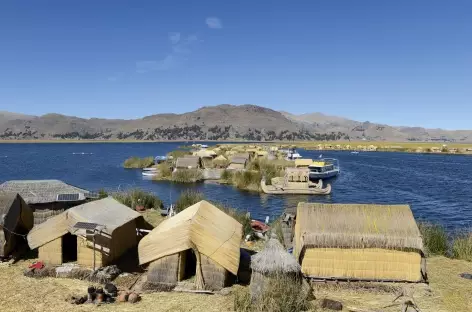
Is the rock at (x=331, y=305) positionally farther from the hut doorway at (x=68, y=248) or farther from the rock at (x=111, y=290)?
the hut doorway at (x=68, y=248)

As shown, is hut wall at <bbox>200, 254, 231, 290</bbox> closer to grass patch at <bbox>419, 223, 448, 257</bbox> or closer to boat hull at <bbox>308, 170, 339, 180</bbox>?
grass patch at <bbox>419, 223, 448, 257</bbox>

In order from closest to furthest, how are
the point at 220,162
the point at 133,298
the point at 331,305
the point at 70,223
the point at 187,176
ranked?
the point at 331,305 < the point at 133,298 < the point at 70,223 < the point at 187,176 < the point at 220,162

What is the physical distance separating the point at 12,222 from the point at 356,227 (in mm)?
13872

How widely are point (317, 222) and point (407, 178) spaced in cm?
5721

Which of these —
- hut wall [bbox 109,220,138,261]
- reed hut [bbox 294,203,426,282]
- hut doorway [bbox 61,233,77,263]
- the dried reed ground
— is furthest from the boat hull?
hut doorway [bbox 61,233,77,263]

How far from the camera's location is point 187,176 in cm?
5906

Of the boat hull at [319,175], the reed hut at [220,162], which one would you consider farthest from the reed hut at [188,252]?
the reed hut at [220,162]

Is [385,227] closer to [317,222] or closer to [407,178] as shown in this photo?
[317,222]

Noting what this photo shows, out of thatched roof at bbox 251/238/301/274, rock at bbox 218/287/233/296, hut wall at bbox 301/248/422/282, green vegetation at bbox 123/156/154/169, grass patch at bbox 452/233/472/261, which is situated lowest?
green vegetation at bbox 123/156/154/169

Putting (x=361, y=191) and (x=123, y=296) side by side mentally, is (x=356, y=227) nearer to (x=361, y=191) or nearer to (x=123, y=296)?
(x=123, y=296)

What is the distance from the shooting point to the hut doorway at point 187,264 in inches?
587

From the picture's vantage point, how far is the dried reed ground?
13.0 meters

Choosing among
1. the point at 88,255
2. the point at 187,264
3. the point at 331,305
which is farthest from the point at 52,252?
the point at 331,305

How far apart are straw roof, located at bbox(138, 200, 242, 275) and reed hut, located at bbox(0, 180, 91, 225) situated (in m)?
9.27
